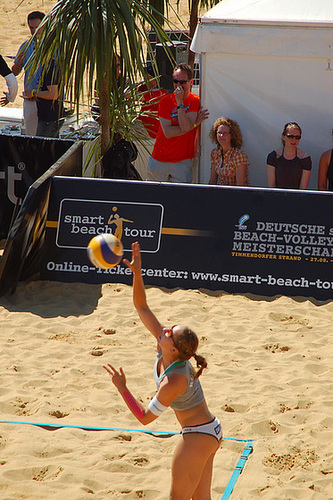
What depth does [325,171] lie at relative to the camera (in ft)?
28.1

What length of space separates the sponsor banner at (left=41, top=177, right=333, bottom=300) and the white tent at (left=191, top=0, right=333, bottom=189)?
129cm

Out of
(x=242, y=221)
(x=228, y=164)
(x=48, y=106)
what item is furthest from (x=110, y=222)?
(x=48, y=106)

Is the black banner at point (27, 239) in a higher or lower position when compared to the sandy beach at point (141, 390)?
higher

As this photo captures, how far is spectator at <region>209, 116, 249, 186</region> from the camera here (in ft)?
28.5

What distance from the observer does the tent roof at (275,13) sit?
8547 millimetres

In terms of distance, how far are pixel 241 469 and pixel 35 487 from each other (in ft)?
4.62

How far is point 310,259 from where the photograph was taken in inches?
312

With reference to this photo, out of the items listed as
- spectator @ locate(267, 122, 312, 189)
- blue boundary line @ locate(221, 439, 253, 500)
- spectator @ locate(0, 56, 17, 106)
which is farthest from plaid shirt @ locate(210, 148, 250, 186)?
blue boundary line @ locate(221, 439, 253, 500)

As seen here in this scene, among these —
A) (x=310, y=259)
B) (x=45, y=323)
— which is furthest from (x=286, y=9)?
(x=45, y=323)

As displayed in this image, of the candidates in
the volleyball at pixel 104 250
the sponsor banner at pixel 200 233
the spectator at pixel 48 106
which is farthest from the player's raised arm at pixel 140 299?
the spectator at pixel 48 106

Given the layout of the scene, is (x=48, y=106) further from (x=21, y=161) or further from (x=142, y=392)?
(x=142, y=392)

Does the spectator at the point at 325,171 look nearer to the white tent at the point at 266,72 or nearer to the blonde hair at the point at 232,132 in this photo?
the white tent at the point at 266,72

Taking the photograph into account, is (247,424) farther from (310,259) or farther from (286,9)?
(286,9)

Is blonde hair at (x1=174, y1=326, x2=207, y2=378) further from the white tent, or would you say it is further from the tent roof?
the tent roof
